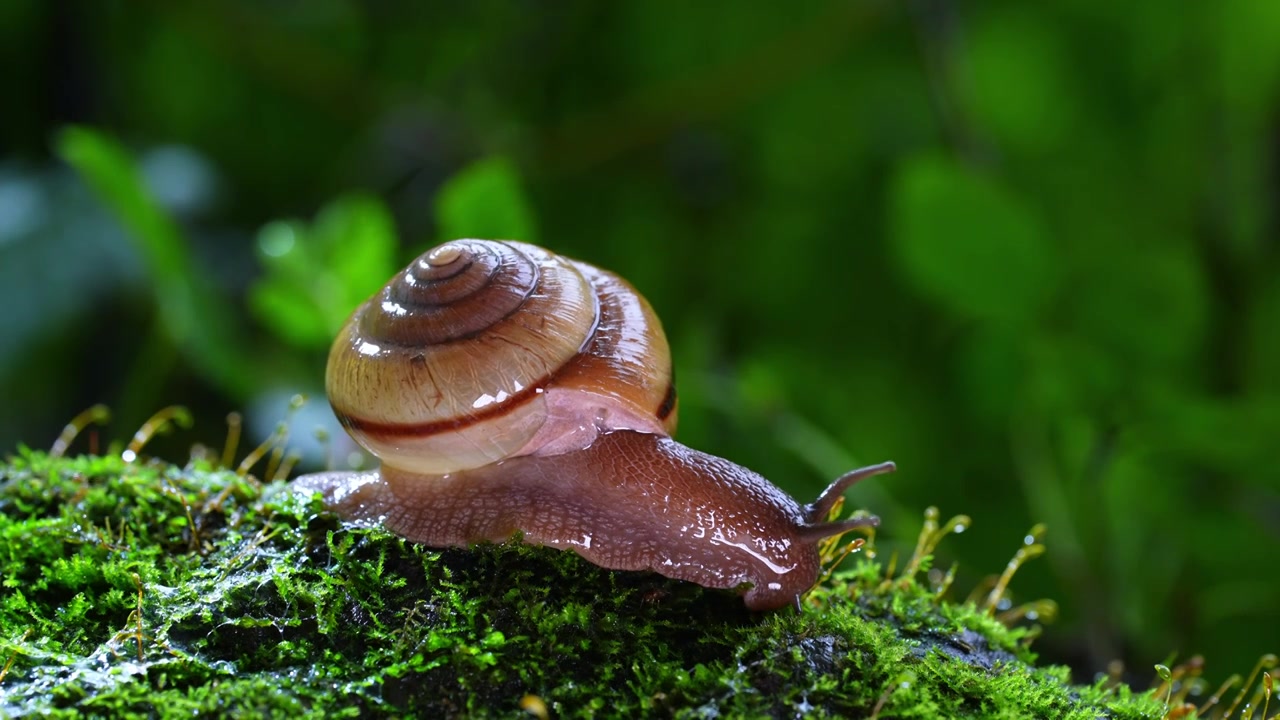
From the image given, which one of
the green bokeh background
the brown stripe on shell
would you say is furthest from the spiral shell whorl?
the green bokeh background

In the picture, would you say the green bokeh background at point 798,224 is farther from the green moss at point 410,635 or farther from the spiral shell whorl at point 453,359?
the green moss at point 410,635

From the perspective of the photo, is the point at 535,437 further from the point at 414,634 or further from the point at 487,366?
the point at 414,634

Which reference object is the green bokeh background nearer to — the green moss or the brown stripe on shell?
the brown stripe on shell

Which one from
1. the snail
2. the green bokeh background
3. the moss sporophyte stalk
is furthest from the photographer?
the green bokeh background

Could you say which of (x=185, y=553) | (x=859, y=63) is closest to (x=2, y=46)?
(x=859, y=63)

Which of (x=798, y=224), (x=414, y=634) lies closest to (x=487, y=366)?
(x=414, y=634)

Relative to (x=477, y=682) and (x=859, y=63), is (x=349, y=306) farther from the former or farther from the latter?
(x=859, y=63)
